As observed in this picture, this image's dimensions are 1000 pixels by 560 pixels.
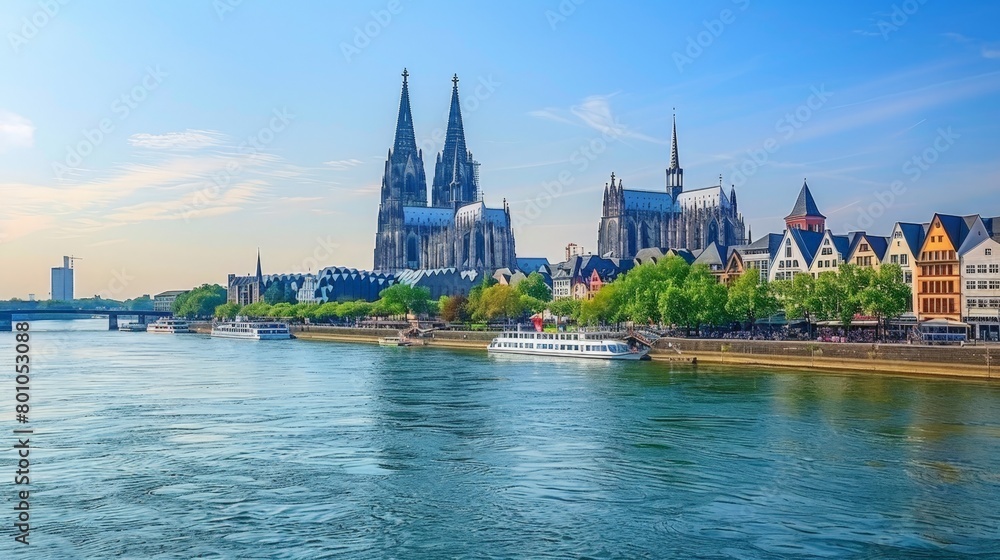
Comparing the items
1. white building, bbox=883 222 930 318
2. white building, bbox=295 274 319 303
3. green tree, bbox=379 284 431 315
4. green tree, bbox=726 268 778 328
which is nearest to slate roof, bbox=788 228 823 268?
green tree, bbox=726 268 778 328

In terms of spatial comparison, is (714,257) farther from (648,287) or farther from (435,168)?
(435,168)

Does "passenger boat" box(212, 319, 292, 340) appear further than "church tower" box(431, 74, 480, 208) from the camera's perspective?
No

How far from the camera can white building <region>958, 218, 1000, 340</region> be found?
63.6m

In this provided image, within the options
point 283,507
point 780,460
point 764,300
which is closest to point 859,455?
point 780,460

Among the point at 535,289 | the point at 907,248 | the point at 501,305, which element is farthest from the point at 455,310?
the point at 907,248

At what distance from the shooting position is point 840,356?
57.0m

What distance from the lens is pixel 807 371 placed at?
56500 mm

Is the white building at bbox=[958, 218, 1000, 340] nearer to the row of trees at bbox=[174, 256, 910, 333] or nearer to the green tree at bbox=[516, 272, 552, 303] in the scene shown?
the row of trees at bbox=[174, 256, 910, 333]

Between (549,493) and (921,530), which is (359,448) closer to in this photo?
(549,493)

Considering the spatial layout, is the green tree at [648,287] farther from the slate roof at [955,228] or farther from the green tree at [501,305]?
the green tree at [501,305]

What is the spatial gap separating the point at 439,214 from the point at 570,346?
114042mm

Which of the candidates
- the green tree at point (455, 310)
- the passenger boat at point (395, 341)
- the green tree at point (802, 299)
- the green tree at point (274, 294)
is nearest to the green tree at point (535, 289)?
the green tree at point (455, 310)

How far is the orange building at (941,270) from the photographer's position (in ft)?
219

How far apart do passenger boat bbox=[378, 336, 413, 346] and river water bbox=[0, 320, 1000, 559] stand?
5733 cm
